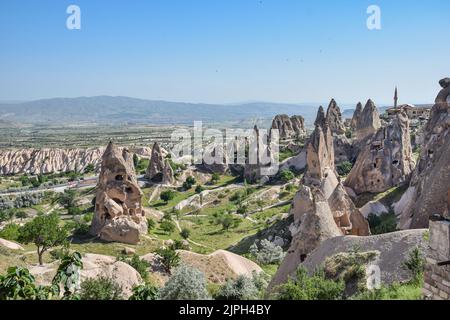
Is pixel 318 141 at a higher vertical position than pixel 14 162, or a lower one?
higher

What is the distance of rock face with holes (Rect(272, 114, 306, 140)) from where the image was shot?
91750 millimetres

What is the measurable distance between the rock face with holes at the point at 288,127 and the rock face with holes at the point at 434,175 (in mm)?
56354

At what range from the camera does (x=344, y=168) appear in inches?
2313

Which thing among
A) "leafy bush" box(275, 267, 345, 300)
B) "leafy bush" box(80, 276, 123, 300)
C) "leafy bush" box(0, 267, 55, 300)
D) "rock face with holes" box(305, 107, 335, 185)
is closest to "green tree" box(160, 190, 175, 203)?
"rock face with holes" box(305, 107, 335, 185)

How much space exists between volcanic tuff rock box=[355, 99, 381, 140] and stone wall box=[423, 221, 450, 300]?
5419cm

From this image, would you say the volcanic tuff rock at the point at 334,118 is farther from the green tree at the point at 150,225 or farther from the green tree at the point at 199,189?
the green tree at the point at 150,225

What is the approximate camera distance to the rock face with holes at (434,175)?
853 inches

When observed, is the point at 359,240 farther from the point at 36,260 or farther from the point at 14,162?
the point at 14,162

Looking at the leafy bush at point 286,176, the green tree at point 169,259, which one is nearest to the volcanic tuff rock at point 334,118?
the leafy bush at point 286,176

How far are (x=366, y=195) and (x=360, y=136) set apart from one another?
85.9ft

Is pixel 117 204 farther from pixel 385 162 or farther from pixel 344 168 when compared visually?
pixel 344 168

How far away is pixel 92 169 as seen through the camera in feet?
342
